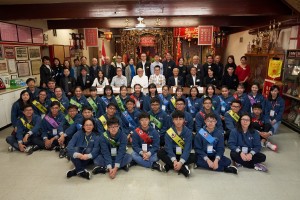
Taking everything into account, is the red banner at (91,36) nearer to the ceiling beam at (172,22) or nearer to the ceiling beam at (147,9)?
the ceiling beam at (172,22)

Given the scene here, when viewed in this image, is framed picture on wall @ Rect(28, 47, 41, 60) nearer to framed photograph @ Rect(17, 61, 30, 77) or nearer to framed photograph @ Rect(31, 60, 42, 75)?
framed photograph @ Rect(31, 60, 42, 75)

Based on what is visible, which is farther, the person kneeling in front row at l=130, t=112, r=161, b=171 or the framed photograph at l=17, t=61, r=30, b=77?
the framed photograph at l=17, t=61, r=30, b=77

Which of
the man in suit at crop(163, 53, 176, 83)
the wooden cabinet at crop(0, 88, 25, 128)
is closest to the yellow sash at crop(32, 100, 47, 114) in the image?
the wooden cabinet at crop(0, 88, 25, 128)

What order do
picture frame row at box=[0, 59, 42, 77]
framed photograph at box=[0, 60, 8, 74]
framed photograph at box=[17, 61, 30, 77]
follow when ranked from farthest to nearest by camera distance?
framed photograph at box=[17, 61, 30, 77]
picture frame row at box=[0, 59, 42, 77]
framed photograph at box=[0, 60, 8, 74]

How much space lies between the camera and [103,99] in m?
5.07

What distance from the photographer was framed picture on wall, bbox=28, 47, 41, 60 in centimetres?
695

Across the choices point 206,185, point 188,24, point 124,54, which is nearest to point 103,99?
point 206,185

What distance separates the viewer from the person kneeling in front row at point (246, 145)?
346 centimetres

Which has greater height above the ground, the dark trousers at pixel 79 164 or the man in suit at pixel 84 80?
the man in suit at pixel 84 80

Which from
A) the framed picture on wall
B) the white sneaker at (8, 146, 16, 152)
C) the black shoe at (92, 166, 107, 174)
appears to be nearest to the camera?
the black shoe at (92, 166, 107, 174)

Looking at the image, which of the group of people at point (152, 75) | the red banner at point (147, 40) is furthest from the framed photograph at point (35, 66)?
the red banner at point (147, 40)

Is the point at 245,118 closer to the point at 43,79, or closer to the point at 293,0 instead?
the point at 293,0

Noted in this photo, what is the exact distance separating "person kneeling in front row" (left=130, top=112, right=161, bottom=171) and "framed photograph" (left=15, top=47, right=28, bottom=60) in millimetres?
4853

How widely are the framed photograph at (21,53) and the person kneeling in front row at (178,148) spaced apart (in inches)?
208
